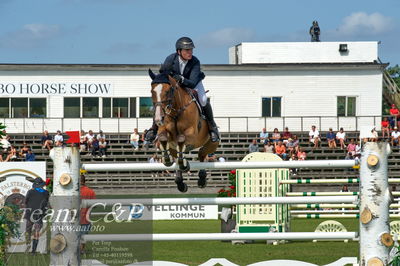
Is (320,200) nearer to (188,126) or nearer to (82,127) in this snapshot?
(188,126)

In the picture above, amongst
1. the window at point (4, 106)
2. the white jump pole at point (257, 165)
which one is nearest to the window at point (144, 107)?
the window at point (4, 106)

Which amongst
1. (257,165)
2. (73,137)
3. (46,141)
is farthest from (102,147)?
(257,165)

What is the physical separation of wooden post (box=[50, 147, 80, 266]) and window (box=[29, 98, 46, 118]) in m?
37.0

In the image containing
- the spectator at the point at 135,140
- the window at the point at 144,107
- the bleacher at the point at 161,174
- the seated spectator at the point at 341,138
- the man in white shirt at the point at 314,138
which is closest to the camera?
the bleacher at the point at 161,174

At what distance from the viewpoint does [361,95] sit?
4428 centimetres

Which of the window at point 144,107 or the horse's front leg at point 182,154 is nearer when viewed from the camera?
the horse's front leg at point 182,154

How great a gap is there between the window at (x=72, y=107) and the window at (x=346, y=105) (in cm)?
1292

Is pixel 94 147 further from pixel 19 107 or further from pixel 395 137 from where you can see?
pixel 395 137

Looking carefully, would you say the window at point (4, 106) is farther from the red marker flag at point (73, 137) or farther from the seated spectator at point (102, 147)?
the red marker flag at point (73, 137)

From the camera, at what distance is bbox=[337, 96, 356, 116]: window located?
44094mm

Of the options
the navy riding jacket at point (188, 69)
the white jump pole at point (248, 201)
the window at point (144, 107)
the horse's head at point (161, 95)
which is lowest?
the white jump pole at point (248, 201)

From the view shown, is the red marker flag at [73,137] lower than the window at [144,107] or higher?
lower

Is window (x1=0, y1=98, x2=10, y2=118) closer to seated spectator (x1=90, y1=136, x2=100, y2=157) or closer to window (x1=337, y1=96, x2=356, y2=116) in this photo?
seated spectator (x1=90, y1=136, x2=100, y2=157)

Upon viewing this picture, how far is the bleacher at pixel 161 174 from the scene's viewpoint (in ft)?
110
